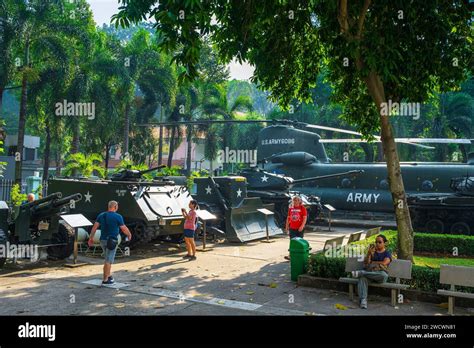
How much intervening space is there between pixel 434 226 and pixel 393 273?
10905 millimetres

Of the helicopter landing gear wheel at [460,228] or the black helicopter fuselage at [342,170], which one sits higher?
the black helicopter fuselage at [342,170]

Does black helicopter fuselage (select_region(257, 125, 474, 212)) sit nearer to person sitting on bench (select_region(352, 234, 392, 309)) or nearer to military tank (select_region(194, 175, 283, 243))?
military tank (select_region(194, 175, 283, 243))

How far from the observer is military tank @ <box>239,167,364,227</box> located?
A: 801 inches

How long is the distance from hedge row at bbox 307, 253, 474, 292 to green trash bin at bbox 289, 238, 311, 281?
147 millimetres

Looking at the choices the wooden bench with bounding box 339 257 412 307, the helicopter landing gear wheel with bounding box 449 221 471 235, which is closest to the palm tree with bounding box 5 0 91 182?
the helicopter landing gear wheel with bounding box 449 221 471 235

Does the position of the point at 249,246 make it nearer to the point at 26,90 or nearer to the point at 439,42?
the point at 439,42

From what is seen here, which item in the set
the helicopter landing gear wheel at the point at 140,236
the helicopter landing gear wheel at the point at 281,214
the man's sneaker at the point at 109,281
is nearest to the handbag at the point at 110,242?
the man's sneaker at the point at 109,281

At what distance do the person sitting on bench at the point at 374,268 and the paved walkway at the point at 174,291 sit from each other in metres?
0.29

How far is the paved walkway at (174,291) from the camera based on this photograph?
25.4 feet

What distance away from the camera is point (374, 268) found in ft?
27.6

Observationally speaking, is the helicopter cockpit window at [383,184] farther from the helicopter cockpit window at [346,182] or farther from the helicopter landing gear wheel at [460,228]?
the helicopter landing gear wheel at [460,228]

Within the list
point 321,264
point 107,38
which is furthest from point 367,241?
point 107,38

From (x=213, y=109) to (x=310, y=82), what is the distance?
2736 centimetres

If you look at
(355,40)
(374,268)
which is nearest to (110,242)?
(374,268)
